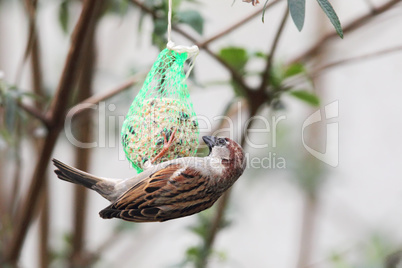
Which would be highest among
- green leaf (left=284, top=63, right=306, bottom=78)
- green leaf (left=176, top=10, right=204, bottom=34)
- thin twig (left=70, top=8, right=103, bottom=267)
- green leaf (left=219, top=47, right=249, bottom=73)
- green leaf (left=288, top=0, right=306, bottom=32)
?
green leaf (left=176, top=10, right=204, bottom=34)

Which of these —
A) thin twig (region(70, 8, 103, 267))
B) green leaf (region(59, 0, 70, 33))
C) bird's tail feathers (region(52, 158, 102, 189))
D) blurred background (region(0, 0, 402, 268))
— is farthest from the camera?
thin twig (region(70, 8, 103, 267))

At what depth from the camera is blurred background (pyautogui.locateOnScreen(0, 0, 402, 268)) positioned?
3.06 meters

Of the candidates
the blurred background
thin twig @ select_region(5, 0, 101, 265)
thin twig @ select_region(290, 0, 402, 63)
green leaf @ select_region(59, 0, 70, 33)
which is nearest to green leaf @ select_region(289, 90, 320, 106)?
the blurred background

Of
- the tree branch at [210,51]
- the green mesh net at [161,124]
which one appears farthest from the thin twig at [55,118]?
the green mesh net at [161,124]

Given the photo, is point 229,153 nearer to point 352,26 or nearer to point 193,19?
point 193,19

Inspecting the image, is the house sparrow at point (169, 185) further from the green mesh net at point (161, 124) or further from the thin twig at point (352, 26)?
the thin twig at point (352, 26)

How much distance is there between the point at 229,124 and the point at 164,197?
4.85ft

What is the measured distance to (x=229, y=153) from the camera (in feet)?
8.68

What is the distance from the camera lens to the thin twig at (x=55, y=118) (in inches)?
101

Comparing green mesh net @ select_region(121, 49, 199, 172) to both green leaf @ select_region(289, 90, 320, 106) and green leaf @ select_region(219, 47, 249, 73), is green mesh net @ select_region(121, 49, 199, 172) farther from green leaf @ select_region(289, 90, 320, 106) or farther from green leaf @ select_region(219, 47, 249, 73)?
green leaf @ select_region(289, 90, 320, 106)

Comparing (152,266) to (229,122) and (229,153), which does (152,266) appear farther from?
(229,153)

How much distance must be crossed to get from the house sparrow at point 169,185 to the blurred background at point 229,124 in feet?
1.52

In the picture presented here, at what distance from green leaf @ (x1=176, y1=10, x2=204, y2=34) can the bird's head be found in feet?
1.84

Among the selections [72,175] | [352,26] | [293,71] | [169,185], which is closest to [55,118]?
[72,175]
